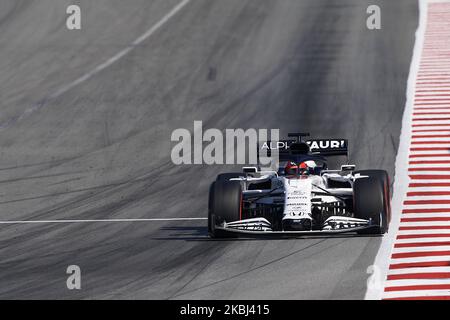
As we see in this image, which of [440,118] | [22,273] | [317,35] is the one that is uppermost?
[317,35]

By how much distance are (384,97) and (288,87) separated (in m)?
2.86

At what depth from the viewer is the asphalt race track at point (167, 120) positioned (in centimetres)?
1692

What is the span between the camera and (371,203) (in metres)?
Answer: 18.5

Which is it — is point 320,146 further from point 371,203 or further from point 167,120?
point 167,120

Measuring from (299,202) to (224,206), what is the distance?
1.23 meters

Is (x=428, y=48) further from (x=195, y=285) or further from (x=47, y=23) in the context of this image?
(x=195, y=285)

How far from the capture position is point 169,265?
1742cm

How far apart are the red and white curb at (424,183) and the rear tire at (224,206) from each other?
2.42 meters

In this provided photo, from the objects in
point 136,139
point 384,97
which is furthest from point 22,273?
point 384,97
